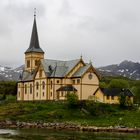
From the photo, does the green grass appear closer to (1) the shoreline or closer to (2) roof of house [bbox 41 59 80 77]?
(1) the shoreline

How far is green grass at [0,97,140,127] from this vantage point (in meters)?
100

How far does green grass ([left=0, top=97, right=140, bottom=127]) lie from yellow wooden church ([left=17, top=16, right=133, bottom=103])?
21.6ft

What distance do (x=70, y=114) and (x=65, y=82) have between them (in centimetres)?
1820

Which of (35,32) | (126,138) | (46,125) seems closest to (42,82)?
(35,32)

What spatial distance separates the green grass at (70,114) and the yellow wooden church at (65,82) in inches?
260

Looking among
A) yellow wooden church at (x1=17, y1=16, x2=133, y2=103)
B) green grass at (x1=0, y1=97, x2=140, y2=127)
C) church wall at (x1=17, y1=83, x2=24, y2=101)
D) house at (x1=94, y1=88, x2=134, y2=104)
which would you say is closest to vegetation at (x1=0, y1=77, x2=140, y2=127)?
green grass at (x1=0, y1=97, x2=140, y2=127)

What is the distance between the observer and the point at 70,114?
10706 centimetres

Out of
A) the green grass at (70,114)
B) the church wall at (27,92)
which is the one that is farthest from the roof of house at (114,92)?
the church wall at (27,92)

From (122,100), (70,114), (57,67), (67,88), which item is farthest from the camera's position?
(57,67)

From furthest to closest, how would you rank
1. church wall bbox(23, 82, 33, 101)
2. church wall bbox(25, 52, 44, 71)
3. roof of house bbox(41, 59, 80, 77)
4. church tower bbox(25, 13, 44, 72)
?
church wall bbox(25, 52, 44, 71)
church tower bbox(25, 13, 44, 72)
church wall bbox(23, 82, 33, 101)
roof of house bbox(41, 59, 80, 77)

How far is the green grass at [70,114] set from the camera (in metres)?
100

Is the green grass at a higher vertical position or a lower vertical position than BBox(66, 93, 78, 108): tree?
lower

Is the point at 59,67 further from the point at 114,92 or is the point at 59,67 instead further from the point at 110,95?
the point at 114,92

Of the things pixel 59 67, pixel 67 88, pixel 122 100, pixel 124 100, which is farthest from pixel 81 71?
pixel 124 100
